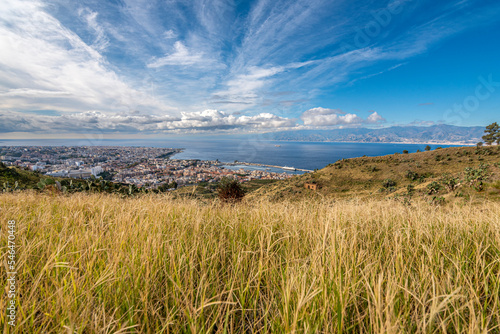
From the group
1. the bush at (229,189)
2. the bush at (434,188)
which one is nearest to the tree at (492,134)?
the bush at (434,188)

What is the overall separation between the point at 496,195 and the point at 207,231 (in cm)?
1323

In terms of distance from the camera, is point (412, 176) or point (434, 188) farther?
point (412, 176)

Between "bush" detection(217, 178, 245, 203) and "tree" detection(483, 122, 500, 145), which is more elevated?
"tree" detection(483, 122, 500, 145)

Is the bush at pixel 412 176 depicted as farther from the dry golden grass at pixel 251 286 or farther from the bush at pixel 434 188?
the dry golden grass at pixel 251 286

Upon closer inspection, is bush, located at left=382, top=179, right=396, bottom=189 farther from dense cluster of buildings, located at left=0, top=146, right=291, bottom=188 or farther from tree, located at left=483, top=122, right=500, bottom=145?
tree, located at left=483, top=122, right=500, bottom=145

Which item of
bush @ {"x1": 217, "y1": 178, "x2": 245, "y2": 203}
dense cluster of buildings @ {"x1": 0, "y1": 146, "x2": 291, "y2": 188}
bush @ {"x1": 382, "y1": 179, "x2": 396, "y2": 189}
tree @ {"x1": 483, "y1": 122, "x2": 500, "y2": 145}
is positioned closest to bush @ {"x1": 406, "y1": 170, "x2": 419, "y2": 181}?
bush @ {"x1": 382, "y1": 179, "x2": 396, "y2": 189}

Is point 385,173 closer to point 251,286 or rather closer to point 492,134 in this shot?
point 492,134

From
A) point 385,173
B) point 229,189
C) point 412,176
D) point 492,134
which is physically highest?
point 492,134

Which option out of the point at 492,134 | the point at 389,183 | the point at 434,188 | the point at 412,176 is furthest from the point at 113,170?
the point at 492,134

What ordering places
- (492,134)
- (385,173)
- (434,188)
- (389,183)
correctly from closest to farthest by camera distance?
(434,188), (389,183), (385,173), (492,134)

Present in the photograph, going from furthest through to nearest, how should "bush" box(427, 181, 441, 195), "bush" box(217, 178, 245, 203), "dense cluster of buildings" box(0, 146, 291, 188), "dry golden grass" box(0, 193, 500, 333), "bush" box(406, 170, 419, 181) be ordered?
"dense cluster of buildings" box(0, 146, 291, 188), "bush" box(406, 170, 419, 181), "bush" box(427, 181, 441, 195), "bush" box(217, 178, 245, 203), "dry golden grass" box(0, 193, 500, 333)

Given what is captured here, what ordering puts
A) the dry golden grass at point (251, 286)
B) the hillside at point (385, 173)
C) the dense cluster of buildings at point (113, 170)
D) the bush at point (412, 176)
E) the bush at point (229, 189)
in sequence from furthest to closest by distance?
the dense cluster of buildings at point (113, 170) < the bush at point (412, 176) < the hillside at point (385, 173) < the bush at point (229, 189) < the dry golden grass at point (251, 286)

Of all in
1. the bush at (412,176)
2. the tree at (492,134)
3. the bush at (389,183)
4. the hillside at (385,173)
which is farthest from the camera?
the tree at (492,134)

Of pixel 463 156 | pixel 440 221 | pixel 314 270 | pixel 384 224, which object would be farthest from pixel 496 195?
pixel 463 156
